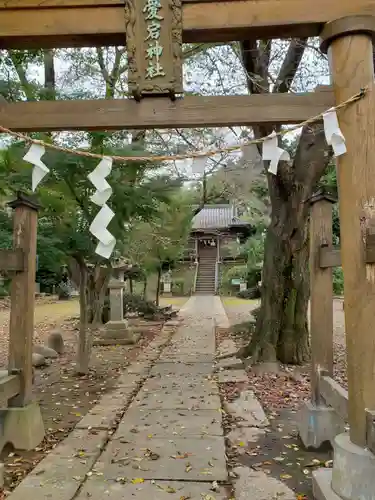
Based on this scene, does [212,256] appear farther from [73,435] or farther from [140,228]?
[73,435]

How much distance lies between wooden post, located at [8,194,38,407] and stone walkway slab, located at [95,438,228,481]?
100 centimetres

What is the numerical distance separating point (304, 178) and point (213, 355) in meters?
3.89

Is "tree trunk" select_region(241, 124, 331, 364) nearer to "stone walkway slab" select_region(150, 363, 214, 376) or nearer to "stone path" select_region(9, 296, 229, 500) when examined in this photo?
"stone walkway slab" select_region(150, 363, 214, 376)

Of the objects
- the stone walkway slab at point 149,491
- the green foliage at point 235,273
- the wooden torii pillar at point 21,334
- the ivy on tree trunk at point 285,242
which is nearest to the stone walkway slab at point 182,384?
the ivy on tree trunk at point 285,242

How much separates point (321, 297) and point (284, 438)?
57.5 inches

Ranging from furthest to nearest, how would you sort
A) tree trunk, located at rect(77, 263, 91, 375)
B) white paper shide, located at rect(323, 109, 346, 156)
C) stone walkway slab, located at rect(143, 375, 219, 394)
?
tree trunk, located at rect(77, 263, 91, 375) < stone walkway slab, located at rect(143, 375, 219, 394) < white paper shide, located at rect(323, 109, 346, 156)

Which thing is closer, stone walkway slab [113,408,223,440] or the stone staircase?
stone walkway slab [113,408,223,440]

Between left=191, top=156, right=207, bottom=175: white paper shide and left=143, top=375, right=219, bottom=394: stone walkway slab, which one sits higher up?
left=191, top=156, right=207, bottom=175: white paper shide

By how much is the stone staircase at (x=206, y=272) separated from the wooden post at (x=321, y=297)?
26.4m

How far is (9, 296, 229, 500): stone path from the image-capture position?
324cm

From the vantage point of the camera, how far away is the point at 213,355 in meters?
8.92

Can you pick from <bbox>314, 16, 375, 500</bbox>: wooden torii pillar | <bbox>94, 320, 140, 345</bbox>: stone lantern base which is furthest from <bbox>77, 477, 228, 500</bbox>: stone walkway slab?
<bbox>94, 320, 140, 345</bbox>: stone lantern base

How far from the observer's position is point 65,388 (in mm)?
6562

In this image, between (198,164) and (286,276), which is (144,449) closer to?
(198,164)
